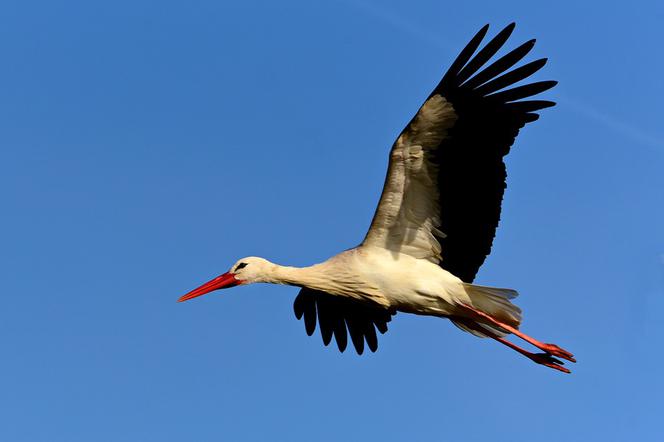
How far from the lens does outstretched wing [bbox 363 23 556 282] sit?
9438 mm

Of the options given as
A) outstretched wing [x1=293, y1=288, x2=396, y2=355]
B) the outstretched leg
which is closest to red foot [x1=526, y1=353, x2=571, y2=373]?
the outstretched leg

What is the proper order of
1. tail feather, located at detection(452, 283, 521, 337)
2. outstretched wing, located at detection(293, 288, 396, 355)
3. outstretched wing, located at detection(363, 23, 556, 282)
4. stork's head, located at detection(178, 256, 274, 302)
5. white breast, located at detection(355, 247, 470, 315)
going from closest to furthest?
outstretched wing, located at detection(363, 23, 556, 282) → white breast, located at detection(355, 247, 470, 315) → tail feather, located at detection(452, 283, 521, 337) → stork's head, located at detection(178, 256, 274, 302) → outstretched wing, located at detection(293, 288, 396, 355)

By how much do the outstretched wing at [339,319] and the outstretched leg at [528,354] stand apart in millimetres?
1342

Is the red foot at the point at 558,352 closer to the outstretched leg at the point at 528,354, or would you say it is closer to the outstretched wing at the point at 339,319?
the outstretched leg at the point at 528,354

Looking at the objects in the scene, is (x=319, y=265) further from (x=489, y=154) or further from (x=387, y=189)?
(x=489, y=154)

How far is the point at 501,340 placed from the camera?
409 inches

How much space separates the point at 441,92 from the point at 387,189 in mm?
932

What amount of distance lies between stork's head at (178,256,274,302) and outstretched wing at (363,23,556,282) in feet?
3.47

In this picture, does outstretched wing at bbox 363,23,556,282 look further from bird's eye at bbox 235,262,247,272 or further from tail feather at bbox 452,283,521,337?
bird's eye at bbox 235,262,247,272

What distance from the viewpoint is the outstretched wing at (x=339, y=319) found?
11.6 metres

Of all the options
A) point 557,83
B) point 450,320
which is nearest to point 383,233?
point 450,320

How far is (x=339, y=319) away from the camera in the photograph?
11781 mm

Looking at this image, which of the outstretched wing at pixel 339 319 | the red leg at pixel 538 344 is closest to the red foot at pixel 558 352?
the red leg at pixel 538 344

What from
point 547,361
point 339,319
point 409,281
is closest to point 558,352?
point 547,361
